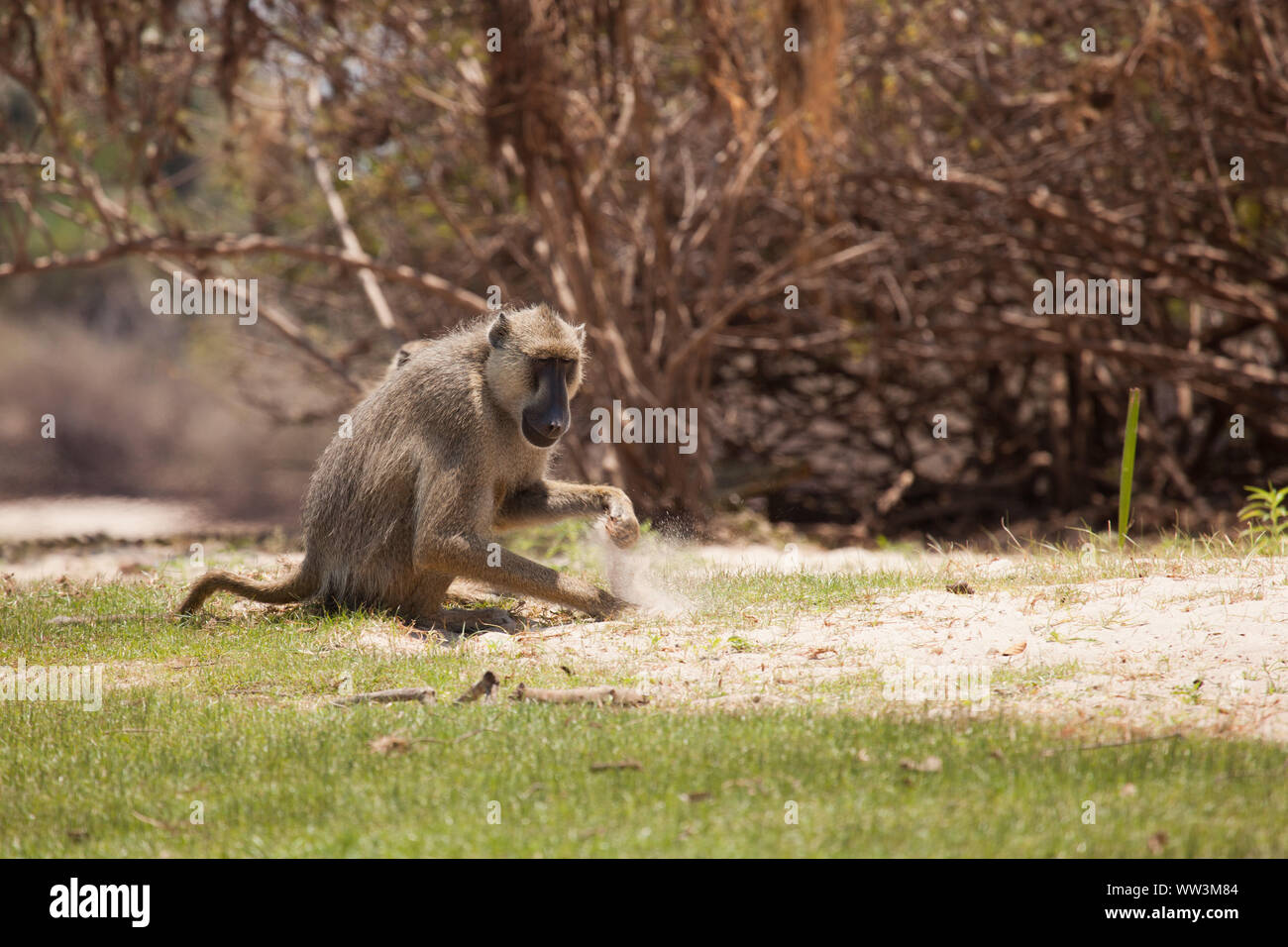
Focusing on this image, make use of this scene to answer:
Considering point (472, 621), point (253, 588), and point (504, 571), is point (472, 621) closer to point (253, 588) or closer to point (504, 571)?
point (504, 571)

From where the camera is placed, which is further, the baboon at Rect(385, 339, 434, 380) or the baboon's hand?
the baboon at Rect(385, 339, 434, 380)

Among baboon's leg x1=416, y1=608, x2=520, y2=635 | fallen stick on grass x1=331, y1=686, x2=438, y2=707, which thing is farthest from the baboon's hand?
fallen stick on grass x1=331, y1=686, x2=438, y2=707

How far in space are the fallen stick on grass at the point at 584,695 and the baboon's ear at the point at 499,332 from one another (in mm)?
2332

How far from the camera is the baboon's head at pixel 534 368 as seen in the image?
6730 millimetres

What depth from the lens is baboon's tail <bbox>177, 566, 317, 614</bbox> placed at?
714 cm

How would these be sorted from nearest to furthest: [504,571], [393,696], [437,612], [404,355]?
[393,696] → [504,571] → [437,612] → [404,355]

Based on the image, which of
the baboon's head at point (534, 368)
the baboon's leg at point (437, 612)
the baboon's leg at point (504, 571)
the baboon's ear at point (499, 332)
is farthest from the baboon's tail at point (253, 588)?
the baboon's ear at point (499, 332)

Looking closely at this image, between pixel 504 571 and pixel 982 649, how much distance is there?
8.09ft

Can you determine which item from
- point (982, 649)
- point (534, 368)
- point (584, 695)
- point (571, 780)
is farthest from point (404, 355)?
point (571, 780)

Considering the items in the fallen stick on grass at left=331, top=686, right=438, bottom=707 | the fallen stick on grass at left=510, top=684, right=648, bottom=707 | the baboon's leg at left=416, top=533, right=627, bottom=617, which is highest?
the baboon's leg at left=416, top=533, right=627, bottom=617

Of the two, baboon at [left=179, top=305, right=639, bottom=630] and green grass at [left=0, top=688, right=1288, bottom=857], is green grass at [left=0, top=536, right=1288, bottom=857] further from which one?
baboon at [left=179, top=305, right=639, bottom=630]

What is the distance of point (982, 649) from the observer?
Result: 19.1 ft
